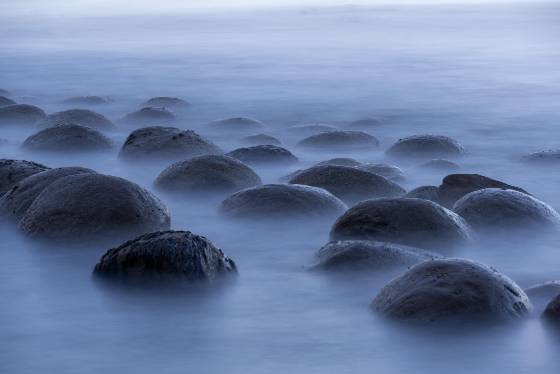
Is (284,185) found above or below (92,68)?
below

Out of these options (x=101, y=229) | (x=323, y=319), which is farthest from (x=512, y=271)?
(x=101, y=229)

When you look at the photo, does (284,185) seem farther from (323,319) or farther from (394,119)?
(394,119)

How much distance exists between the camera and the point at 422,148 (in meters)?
10.6

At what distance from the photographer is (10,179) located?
24.5 ft

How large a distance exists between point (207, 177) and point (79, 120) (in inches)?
201

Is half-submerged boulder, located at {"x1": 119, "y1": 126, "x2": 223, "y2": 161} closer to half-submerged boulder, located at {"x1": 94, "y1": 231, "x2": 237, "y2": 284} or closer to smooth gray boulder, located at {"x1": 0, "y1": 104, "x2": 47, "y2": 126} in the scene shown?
smooth gray boulder, located at {"x1": 0, "y1": 104, "x2": 47, "y2": 126}

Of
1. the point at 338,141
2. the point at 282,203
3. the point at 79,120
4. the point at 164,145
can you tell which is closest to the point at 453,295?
the point at 282,203

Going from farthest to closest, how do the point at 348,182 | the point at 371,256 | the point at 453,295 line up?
the point at 348,182 → the point at 371,256 → the point at 453,295

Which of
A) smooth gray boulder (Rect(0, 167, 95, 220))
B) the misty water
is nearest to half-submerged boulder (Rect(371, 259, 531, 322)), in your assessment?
the misty water

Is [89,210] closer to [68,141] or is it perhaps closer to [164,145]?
[164,145]

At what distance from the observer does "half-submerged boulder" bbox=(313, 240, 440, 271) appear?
568cm

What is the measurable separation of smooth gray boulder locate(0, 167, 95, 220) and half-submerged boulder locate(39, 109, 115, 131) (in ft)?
18.3

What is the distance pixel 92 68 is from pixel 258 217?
779 inches

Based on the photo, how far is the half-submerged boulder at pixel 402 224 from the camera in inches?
245
